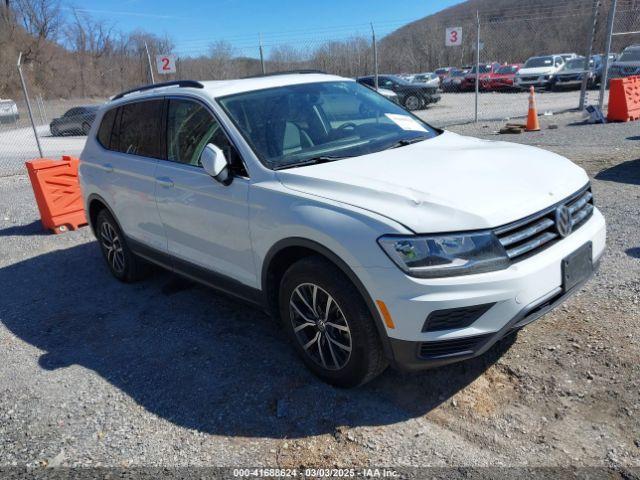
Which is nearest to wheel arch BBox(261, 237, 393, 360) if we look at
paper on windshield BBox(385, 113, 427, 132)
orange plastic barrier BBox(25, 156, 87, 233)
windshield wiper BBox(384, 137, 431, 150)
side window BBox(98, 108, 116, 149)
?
windshield wiper BBox(384, 137, 431, 150)

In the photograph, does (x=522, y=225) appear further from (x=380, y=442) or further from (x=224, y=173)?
(x=224, y=173)

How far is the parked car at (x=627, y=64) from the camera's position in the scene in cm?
1998

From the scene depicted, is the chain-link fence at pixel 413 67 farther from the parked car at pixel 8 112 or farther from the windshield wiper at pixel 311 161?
the windshield wiper at pixel 311 161

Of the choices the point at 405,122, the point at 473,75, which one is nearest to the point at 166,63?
the point at 405,122

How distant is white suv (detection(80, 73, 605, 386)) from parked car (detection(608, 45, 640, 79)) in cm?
1961

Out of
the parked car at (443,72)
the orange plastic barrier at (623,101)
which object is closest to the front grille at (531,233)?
the orange plastic barrier at (623,101)

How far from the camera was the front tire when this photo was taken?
2908 millimetres

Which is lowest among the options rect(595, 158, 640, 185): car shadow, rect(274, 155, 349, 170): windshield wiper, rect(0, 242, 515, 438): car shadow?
rect(0, 242, 515, 438): car shadow

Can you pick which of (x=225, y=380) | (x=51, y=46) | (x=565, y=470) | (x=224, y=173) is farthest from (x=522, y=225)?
(x=51, y=46)

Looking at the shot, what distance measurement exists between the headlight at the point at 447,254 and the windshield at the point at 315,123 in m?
1.15

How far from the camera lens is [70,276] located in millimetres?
5891

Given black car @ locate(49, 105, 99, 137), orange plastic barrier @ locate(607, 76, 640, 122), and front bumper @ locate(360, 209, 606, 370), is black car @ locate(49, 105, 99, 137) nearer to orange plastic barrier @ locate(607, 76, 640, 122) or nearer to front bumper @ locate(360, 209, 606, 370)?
orange plastic barrier @ locate(607, 76, 640, 122)

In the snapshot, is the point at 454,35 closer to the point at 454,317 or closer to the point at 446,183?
the point at 446,183

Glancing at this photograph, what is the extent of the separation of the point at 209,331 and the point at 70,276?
2519 mm
